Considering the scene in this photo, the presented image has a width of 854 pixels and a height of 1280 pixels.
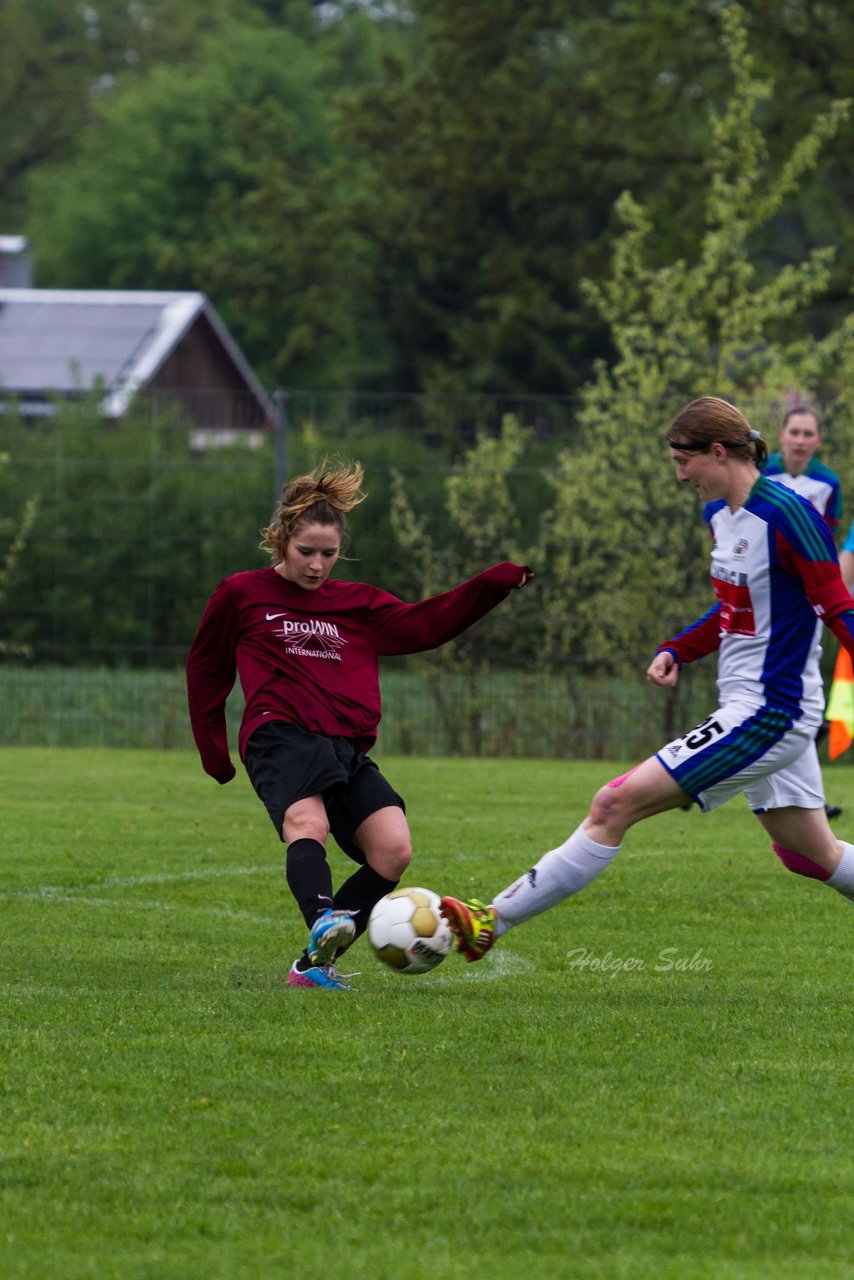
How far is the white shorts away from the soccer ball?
2.82 ft

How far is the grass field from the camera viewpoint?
368 cm

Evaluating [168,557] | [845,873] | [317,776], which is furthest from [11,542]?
[845,873]

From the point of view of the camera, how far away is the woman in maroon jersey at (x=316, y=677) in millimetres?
6336

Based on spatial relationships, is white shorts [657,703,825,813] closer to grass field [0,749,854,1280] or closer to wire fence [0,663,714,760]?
grass field [0,749,854,1280]

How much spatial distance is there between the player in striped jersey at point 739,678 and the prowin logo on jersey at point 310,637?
41.7 inches

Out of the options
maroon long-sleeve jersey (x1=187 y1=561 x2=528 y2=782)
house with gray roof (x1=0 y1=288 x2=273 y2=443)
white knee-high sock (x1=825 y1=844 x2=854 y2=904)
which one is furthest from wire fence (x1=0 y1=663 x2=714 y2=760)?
house with gray roof (x1=0 y1=288 x2=273 y2=443)

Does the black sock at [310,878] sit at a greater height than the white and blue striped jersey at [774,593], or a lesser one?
lesser

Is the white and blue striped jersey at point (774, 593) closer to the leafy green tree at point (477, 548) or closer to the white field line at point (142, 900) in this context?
the white field line at point (142, 900)

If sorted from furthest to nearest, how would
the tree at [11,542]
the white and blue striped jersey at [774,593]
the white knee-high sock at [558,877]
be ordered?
the tree at [11,542], the white knee-high sock at [558,877], the white and blue striped jersey at [774,593]

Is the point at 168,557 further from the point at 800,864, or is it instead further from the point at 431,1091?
the point at 431,1091

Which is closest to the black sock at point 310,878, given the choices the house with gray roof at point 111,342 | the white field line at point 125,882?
the white field line at point 125,882

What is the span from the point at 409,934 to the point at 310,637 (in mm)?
1222

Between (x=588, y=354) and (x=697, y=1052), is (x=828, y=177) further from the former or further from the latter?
(x=697, y=1052)

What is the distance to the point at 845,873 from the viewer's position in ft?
20.5
